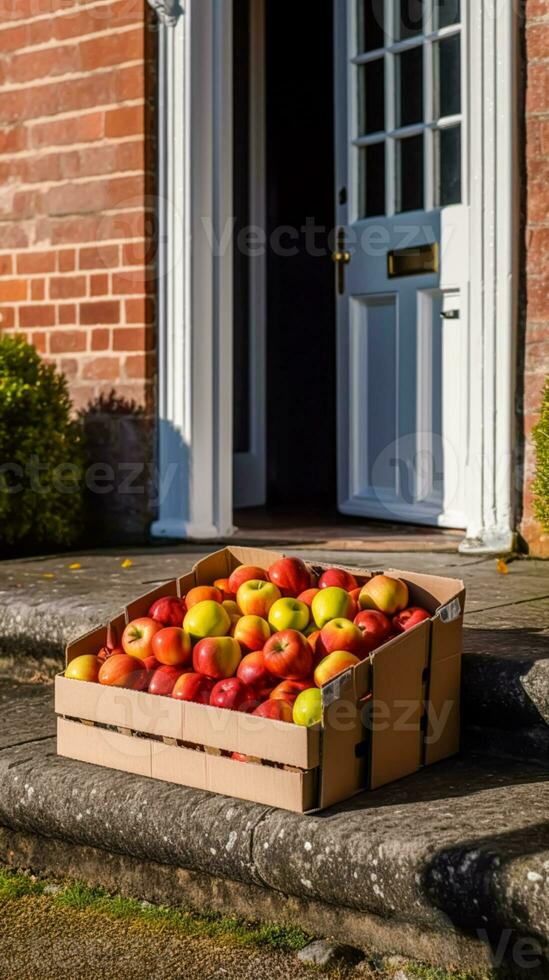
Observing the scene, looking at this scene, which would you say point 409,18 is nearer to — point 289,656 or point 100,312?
point 100,312

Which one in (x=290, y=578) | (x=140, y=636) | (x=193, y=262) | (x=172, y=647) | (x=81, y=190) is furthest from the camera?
(x=81, y=190)

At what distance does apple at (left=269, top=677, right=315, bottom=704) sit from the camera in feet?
8.74

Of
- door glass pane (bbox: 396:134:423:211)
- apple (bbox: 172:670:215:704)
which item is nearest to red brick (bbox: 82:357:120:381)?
door glass pane (bbox: 396:134:423:211)

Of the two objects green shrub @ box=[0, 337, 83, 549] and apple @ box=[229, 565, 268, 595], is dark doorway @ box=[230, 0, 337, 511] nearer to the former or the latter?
green shrub @ box=[0, 337, 83, 549]

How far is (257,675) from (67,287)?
3.25 m

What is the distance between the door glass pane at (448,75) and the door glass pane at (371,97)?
361 millimetres

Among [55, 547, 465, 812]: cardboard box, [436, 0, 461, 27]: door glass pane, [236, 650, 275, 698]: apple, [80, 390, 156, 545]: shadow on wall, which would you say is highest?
[436, 0, 461, 27]: door glass pane

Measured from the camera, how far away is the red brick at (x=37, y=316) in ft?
18.5

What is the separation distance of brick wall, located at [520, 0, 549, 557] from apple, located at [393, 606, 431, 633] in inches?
74.0

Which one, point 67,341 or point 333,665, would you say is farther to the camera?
point 67,341

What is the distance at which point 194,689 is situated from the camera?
2740mm

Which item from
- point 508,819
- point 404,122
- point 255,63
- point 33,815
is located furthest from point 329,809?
point 255,63

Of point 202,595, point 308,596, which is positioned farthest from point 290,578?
point 202,595

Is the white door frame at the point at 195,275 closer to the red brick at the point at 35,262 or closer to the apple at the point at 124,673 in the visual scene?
the red brick at the point at 35,262
